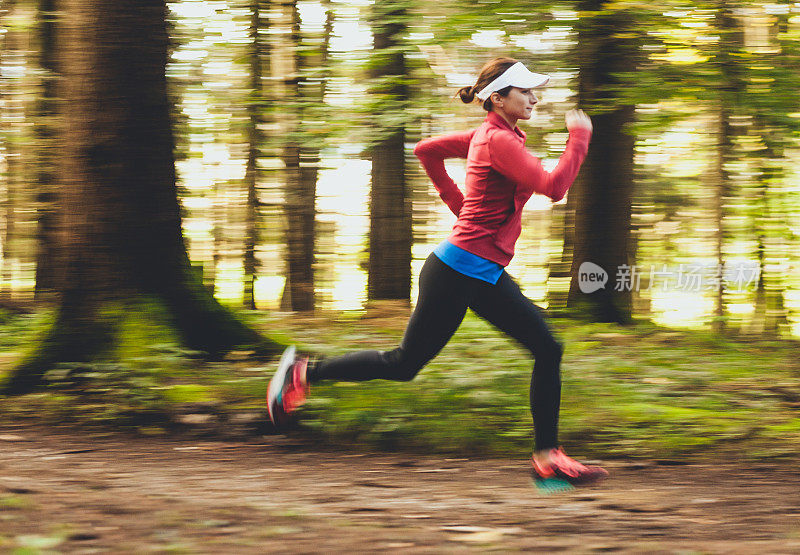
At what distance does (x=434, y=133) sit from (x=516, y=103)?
6071 millimetres

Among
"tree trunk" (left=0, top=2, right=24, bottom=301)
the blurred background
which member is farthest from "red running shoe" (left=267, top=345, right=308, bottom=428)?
"tree trunk" (left=0, top=2, right=24, bottom=301)

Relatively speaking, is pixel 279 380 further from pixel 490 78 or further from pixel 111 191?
pixel 111 191

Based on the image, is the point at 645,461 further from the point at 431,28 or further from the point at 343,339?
the point at 431,28

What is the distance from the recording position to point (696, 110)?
22.3 ft

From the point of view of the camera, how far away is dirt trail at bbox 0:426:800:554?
3262mm

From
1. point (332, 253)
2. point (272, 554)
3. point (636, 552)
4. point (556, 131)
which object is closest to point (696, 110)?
point (556, 131)

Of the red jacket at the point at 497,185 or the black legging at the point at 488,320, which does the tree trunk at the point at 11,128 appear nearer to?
the black legging at the point at 488,320

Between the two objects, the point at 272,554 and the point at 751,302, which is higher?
the point at 272,554

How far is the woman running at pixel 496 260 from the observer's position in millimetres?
4066

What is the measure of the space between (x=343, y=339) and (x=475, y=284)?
376cm

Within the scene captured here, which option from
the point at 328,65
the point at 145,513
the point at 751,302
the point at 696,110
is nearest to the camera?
the point at 145,513

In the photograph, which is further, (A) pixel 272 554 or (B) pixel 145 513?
(B) pixel 145 513

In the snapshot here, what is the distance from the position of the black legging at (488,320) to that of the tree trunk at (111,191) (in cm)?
268

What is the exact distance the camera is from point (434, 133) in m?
10.1
